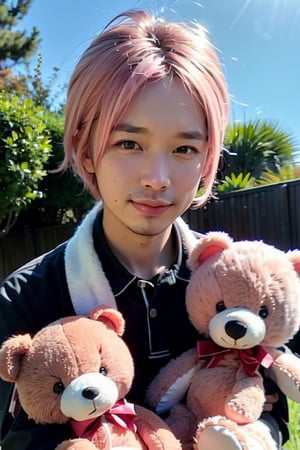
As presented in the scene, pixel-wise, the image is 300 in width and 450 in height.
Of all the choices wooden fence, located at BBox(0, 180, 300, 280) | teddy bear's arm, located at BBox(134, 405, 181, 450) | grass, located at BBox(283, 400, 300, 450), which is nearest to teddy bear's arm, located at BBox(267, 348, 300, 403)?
teddy bear's arm, located at BBox(134, 405, 181, 450)

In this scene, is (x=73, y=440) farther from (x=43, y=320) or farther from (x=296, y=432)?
(x=296, y=432)

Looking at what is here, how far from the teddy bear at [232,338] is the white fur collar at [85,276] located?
0.23 m

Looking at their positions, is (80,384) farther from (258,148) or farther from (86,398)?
(258,148)

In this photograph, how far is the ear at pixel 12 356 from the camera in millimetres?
1159

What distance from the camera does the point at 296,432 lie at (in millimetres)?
2439

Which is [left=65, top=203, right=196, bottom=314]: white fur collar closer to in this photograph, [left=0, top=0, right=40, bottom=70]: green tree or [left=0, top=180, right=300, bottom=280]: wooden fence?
[left=0, top=180, right=300, bottom=280]: wooden fence

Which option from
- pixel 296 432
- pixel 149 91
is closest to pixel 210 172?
pixel 149 91

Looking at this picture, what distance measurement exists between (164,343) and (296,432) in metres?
1.29

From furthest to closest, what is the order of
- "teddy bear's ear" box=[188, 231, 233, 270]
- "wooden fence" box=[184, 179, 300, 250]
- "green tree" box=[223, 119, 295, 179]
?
"green tree" box=[223, 119, 295, 179] < "wooden fence" box=[184, 179, 300, 250] < "teddy bear's ear" box=[188, 231, 233, 270]

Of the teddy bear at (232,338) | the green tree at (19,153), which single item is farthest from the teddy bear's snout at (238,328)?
the green tree at (19,153)

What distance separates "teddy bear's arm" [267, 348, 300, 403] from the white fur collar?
445 mm

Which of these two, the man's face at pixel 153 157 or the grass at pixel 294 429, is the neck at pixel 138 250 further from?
the grass at pixel 294 429

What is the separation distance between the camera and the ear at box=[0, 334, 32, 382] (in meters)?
1.16

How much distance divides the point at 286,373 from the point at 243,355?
0.13 meters
